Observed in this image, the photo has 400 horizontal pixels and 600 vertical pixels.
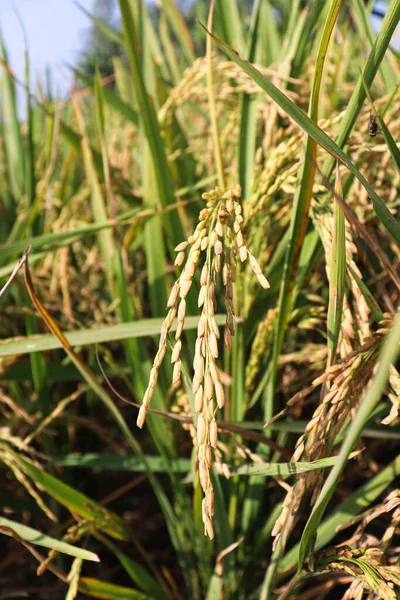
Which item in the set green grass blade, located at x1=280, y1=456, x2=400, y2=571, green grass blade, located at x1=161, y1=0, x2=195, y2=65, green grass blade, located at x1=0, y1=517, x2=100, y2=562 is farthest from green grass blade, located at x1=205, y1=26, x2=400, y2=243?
green grass blade, located at x1=161, y1=0, x2=195, y2=65

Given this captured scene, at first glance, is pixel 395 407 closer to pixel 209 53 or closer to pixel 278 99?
pixel 278 99

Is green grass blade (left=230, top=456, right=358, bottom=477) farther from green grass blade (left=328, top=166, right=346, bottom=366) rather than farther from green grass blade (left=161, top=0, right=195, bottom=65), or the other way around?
green grass blade (left=161, top=0, right=195, bottom=65)

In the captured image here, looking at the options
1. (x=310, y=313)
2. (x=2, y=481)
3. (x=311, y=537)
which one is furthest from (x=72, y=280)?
(x=311, y=537)

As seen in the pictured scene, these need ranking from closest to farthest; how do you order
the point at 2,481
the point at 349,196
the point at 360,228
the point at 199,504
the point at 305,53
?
the point at 360,228 < the point at 199,504 < the point at 349,196 < the point at 305,53 < the point at 2,481

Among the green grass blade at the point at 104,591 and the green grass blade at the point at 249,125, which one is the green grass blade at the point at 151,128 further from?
the green grass blade at the point at 104,591

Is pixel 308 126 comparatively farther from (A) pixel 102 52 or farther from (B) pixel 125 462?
(A) pixel 102 52

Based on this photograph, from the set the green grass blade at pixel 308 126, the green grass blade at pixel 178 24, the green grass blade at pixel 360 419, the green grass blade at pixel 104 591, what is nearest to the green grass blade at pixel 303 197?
the green grass blade at pixel 308 126

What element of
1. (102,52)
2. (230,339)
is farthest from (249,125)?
(102,52)

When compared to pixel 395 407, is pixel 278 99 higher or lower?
higher
